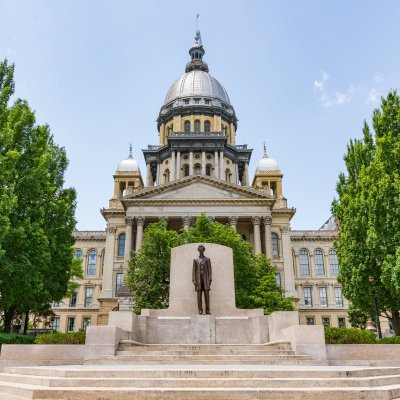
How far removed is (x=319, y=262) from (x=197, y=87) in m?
37.3

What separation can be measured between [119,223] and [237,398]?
163 ft

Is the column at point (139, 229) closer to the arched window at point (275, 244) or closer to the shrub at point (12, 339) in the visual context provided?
the arched window at point (275, 244)

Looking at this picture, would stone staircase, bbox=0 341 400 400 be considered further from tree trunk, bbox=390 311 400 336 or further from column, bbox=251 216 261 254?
column, bbox=251 216 261 254

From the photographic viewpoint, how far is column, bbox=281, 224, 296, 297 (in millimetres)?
51219

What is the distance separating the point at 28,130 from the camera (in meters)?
19.7

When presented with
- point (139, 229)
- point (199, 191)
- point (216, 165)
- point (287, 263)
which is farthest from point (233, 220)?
point (216, 165)

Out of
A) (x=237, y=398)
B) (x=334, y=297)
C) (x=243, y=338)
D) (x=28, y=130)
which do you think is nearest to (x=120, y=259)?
(x=334, y=297)

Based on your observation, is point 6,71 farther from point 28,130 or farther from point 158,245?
point 158,245

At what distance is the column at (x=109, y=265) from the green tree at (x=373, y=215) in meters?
34.1

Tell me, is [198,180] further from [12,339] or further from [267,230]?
[12,339]

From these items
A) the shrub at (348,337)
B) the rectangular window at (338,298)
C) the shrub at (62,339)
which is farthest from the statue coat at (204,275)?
the rectangular window at (338,298)

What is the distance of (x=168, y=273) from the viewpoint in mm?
30422

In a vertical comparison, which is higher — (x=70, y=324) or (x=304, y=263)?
(x=304, y=263)

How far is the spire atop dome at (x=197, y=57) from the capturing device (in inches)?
3253
